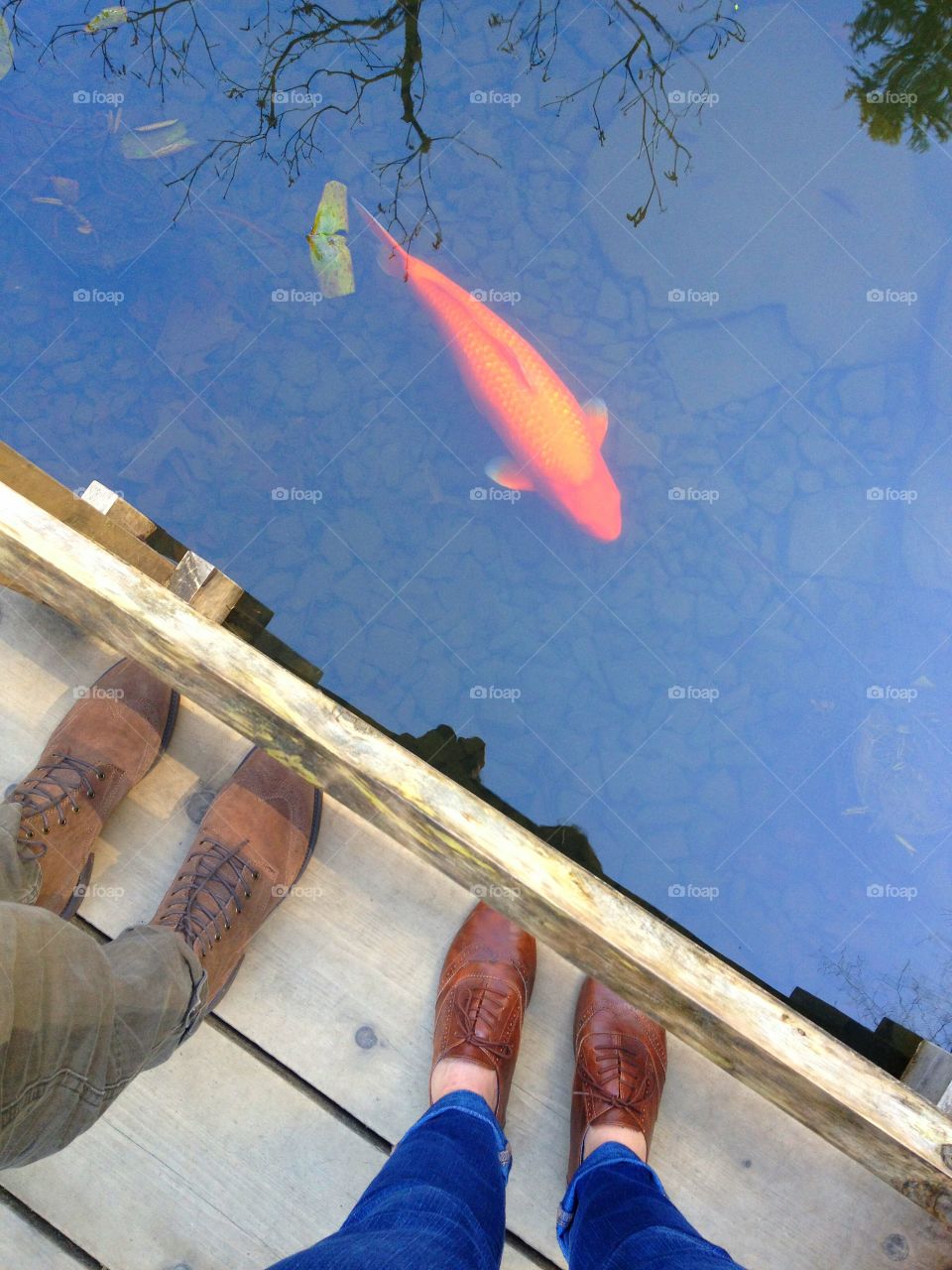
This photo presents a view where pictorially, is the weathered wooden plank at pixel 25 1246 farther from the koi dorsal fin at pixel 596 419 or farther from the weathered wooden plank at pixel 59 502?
the koi dorsal fin at pixel 596 419

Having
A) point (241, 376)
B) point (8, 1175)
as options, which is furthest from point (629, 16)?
point (8, 1175)

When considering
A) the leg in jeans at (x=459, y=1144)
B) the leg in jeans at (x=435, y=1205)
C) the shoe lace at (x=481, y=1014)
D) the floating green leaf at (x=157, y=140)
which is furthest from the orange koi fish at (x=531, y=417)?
the leg in jeans at (x=435, y=1205)

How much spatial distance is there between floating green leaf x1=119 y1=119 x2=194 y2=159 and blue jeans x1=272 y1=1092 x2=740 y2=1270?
2.83 m

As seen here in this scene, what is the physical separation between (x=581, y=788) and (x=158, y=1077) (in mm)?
1326

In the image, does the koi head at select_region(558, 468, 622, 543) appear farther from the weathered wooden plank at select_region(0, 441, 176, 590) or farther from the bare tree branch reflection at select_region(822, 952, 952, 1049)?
the bare tree branch reflection at select_region(822, 952, 952, 1049)

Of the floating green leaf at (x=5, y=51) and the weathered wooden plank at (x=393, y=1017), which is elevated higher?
the floating green leaf at (x=5, y=51)

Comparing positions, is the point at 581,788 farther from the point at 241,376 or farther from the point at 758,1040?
the point at 241,376

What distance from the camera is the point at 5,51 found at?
101 inches

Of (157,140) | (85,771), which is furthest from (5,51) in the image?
(85,771)

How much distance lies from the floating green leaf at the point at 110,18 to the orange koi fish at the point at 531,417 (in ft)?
Answer: 4.24

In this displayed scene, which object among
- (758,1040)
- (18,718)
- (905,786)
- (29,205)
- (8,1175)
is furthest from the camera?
(29,205)

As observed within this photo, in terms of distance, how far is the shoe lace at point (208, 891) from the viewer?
170 cm

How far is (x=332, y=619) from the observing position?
2469mm

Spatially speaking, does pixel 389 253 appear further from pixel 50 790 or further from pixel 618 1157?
pixel 618 1157
